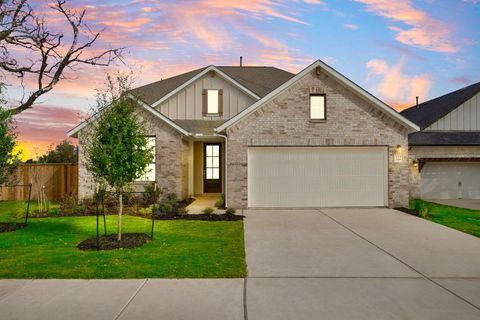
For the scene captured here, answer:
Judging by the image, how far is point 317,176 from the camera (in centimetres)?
1411

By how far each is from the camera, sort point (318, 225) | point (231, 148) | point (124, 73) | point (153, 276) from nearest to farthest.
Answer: point (153, 276) < point (124, 73) < point (318, 225) < point (231, 148)

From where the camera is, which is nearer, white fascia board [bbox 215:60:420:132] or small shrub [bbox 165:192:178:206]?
white fascia board [bbox 215:60:420:132]

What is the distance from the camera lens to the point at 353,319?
13.1 feet

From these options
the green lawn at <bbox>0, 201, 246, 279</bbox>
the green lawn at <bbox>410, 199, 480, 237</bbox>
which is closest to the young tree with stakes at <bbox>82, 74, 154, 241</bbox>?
the green lawn at <bbox>0, 201, 246, 279</bbox>

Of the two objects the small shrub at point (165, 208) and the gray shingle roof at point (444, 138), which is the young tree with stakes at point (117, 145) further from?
the gray shingle roof at point (444, 138)

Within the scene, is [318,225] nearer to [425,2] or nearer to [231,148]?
[231,148]

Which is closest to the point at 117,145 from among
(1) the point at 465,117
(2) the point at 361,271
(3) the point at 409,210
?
(2) the point at 361,271

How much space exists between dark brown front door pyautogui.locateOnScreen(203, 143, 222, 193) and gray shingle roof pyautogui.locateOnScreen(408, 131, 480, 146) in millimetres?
10169

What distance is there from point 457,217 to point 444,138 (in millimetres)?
7560

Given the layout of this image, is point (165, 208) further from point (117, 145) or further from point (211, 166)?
point (211, 166)

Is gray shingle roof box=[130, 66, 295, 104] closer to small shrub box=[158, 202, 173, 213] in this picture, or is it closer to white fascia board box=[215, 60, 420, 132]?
white fascia board box=[215, 60, 420, 132]

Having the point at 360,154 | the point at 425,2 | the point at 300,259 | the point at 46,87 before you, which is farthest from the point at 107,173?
the point at 46,87

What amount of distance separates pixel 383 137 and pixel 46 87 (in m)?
17.7

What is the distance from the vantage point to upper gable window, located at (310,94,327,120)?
14.1 m
